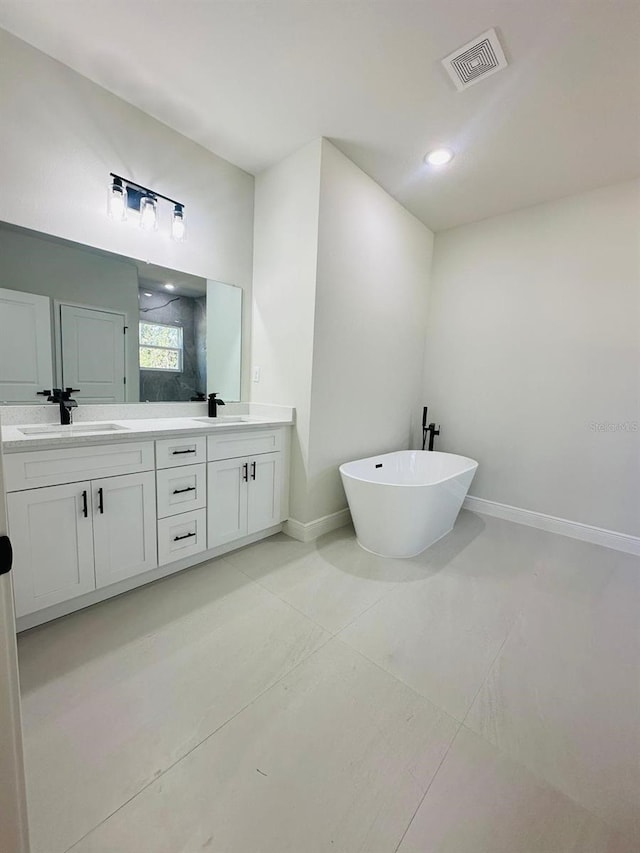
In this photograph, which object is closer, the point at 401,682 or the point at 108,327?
the point at 401,682

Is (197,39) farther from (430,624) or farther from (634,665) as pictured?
(634,665)

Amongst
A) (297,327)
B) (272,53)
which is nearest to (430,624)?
(297,327)

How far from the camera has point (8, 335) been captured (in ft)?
5.82

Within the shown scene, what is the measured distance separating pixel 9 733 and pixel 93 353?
196cm

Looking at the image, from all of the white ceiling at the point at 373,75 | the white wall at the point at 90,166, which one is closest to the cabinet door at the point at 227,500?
the white wall at the point at 90,166

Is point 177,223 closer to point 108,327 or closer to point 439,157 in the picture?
point 108,327

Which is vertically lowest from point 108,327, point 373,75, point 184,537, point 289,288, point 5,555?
point 184,537

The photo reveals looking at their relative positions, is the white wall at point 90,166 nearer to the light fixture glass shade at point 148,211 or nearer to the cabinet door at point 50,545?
the light fixture glass shade at point 148,211

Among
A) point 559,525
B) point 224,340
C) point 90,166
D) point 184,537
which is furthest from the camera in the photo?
point 559,525

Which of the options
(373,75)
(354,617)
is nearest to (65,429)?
(354,617)

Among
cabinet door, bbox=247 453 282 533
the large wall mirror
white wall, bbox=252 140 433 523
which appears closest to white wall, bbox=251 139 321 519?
white wall, bbox=252 140 433 523

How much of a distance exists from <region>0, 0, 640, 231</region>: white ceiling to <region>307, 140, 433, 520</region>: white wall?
361 mm

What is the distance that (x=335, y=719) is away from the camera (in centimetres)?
124

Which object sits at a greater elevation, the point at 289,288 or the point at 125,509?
the point at 289,288
